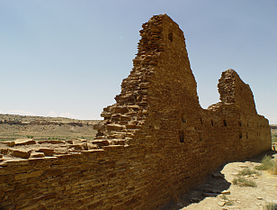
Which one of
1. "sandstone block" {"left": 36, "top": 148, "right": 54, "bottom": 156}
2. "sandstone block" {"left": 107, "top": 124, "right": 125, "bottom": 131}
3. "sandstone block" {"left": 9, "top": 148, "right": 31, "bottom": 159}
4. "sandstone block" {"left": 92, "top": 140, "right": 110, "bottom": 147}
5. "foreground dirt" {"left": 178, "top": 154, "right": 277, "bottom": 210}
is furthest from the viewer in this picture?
"foreground dirt" {"left": 178, "top": 154, "right": 277, "bottom": 210}

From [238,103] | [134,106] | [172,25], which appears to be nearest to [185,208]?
[134,106]

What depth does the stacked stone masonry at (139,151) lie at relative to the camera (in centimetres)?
311

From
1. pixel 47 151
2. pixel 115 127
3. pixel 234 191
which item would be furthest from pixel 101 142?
pixel 234 191

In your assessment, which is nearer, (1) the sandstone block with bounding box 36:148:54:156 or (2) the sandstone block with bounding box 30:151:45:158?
(2) the sandstone block with bounding box 30:151:45:158

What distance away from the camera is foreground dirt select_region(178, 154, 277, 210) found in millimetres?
5406

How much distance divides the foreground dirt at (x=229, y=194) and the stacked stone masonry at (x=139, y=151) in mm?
425

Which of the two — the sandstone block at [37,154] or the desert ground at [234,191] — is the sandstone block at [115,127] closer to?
the sandstone block at [37,154]

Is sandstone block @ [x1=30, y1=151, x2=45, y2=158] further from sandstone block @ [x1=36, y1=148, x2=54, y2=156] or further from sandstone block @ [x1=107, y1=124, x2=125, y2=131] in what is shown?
sandstone block @ [x1=107, y1=124, x2=125, y2=131]

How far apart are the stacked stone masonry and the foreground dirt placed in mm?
425

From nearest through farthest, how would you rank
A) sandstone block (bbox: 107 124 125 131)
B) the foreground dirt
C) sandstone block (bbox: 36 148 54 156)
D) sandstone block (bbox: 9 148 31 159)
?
sandstone block (bbox: 9 148 31 159)
sandstone block (bbox: 36 148 54 156)
sandstone block (bbox: 107 124 125 131)
the foreground dirt

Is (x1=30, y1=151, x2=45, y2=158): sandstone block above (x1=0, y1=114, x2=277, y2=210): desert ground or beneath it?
above

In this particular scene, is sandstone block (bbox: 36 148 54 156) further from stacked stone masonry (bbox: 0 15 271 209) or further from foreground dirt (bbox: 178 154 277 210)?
foreground dirt (bbox: 178 154 277 210)

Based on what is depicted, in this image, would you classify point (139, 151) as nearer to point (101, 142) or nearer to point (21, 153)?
point (101, 142)

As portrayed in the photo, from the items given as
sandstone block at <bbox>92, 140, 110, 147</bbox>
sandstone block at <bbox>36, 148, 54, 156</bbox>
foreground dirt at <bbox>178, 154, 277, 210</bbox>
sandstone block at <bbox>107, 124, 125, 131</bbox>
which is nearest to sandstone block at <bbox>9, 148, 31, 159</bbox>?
sandstone block at <bbox>36, 148, 54, 156</bbox>
